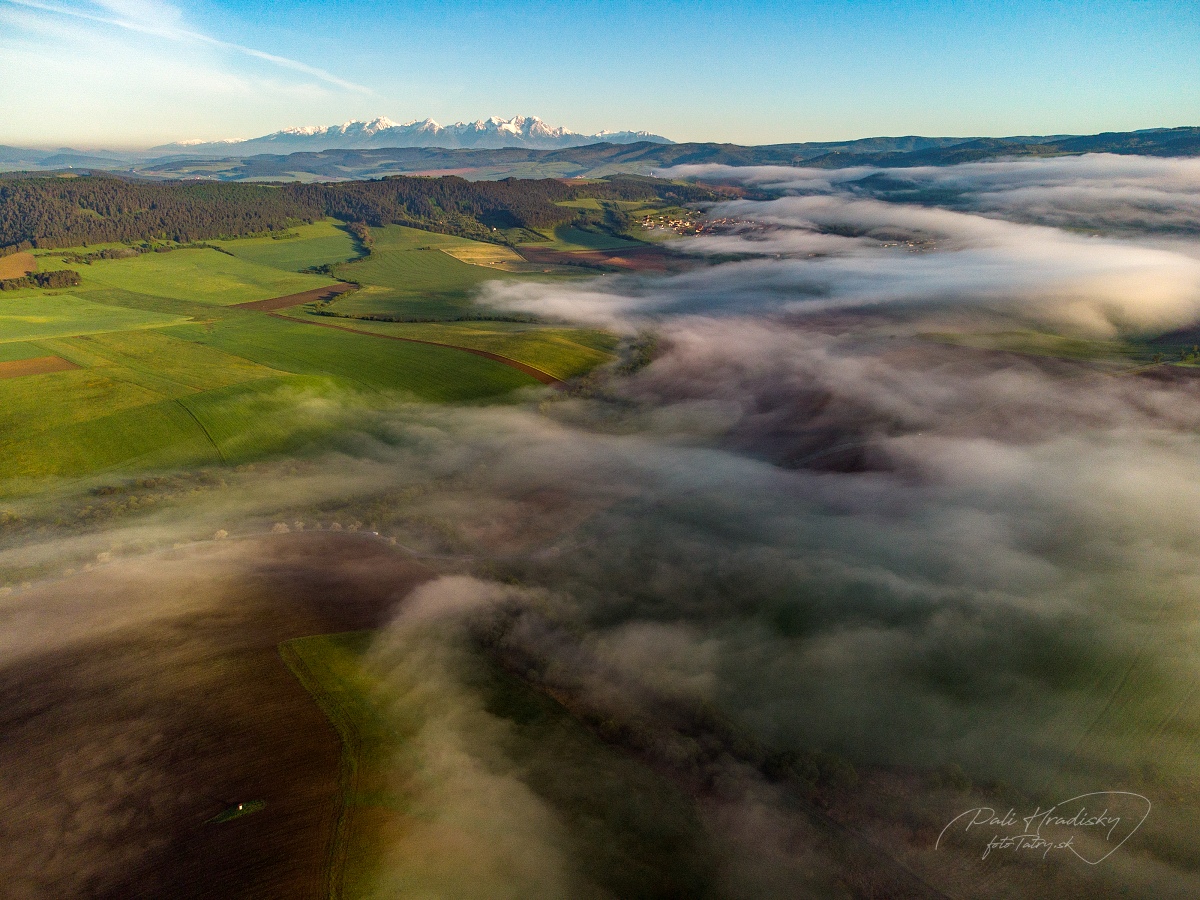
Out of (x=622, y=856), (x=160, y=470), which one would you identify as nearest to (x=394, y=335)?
(x=160, y=470)

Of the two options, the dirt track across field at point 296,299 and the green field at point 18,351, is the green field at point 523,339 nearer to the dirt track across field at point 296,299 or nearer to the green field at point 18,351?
the dirt track across field at point 296,299

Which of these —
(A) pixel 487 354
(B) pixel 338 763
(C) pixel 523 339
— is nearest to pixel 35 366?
(A) pixel 487 354

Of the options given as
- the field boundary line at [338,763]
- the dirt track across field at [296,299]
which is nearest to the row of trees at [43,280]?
the dirt track across field at [296,299]

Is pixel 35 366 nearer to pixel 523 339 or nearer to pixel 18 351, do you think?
pixel 18 351

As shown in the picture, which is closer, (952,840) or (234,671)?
(952,840)

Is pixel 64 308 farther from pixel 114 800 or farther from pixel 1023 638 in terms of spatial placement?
pixel 1023 638

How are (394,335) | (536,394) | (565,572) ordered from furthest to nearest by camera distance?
(394,335)
(536,394)
(565,572)
